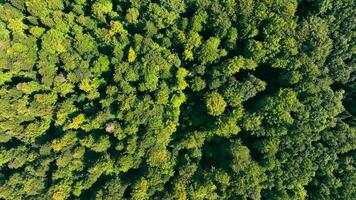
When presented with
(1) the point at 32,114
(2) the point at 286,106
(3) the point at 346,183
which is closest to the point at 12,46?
(1) the point at 32,114

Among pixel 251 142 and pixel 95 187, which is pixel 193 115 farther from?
pixel 95 187

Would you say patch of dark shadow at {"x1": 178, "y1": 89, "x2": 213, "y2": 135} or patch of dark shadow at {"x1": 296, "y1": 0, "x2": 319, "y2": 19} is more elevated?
patch of dark shadow at {"x1": 296, "y1": 0, "x2": 319, "y2": 19}

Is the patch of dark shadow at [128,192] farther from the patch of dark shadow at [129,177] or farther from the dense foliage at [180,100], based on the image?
the dense foliage at [180,100]

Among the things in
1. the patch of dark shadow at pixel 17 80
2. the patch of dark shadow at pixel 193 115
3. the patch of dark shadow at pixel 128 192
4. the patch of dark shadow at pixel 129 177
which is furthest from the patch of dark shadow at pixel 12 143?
the patch of dark shadow at pixel 193 115

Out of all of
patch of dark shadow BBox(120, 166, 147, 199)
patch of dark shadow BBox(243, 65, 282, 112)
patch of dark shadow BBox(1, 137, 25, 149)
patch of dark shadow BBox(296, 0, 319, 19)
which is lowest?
patch of dark shadow BBox(120, 166, 147, 199)

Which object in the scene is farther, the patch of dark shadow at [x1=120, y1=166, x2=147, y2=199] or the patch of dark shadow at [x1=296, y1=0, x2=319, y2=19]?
the patch of dark shadow at [x1=296, y1=0, x2=319, y2=19]

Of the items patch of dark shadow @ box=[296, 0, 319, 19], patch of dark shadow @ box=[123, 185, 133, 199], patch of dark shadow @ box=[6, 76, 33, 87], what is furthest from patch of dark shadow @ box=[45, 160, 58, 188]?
patch of dark shadow @ box=[296, 0, 319, 19]

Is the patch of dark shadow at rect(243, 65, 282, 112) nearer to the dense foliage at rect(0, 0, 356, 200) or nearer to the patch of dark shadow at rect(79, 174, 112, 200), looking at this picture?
the dense foliage at rect(0, 0, 356, 200)
